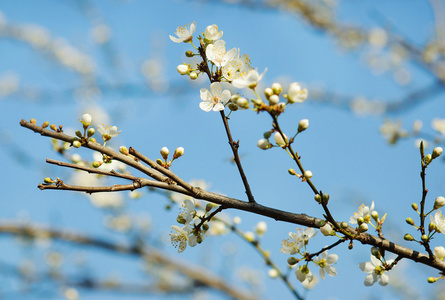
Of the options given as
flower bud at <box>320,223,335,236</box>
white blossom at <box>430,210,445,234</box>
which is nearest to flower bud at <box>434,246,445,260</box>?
white blossom at <box>430,210,445,234</box>

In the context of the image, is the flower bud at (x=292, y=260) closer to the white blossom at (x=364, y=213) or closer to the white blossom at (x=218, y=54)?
the white blossom at (x=364, y=213)

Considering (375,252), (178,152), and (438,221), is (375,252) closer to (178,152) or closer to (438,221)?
(438,221)

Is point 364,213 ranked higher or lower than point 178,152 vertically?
lower

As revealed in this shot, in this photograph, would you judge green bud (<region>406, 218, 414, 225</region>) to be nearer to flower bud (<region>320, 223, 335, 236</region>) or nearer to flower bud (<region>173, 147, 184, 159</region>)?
flower bud (<region>320, 223, 335, 236</region>)

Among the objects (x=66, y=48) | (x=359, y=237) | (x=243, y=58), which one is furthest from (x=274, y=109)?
(x=66, y=48)

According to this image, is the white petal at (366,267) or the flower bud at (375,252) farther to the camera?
the white petal at (366,267)

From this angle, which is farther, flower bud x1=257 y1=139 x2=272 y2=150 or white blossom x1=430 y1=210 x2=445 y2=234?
white blossom x1=430 y1=210 x2=445 y2=234

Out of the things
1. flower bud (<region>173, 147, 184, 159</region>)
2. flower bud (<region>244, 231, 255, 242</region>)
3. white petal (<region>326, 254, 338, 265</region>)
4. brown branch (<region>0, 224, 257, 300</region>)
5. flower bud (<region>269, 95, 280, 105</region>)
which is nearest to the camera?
flower bud (<region>269, 95, 280, 105</region>)

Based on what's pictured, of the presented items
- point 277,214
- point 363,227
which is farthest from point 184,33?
point 363,227

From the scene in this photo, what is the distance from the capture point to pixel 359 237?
4.41 ft

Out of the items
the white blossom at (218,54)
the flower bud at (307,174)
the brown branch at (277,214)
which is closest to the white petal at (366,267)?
the brown branch at (277,214)

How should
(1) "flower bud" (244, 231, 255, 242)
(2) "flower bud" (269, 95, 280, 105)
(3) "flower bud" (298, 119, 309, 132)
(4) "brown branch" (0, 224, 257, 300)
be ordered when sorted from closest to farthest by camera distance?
(2) "flower bud" (269, 95, 280, 105) → (3) "flower bud" (298, 119, 309, 132) → (1) "flower bud" (244, 231, 255, 242) → (4) "brown branch" (0, 224, 257, 300)

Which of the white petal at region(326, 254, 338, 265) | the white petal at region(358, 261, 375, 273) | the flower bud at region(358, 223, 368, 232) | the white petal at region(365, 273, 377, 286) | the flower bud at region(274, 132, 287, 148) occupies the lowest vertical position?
the white petal at region(365, 273, 377, 286)

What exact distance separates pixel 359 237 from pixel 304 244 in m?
0.26
